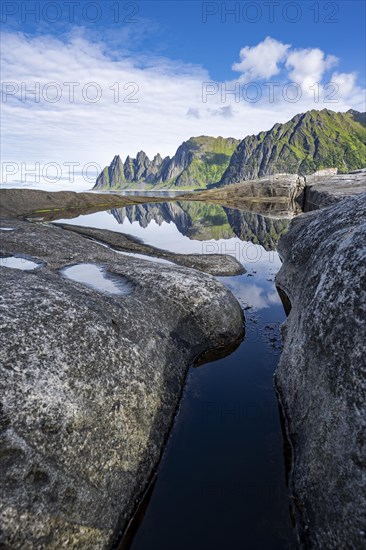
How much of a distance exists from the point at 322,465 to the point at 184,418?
698 cm

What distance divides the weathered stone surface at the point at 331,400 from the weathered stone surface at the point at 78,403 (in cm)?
591

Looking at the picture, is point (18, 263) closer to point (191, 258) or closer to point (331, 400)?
point (191, 258)

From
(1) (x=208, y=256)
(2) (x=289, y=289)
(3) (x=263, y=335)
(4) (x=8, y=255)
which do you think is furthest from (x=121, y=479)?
(1) (x=208, y=256)

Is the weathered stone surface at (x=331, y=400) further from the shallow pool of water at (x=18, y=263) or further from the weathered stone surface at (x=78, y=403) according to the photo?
the shallow pool of water at (x=18, y=263)

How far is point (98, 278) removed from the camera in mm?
27859

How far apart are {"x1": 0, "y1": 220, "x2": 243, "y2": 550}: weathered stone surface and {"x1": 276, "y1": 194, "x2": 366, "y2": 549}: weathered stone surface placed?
5.91 m

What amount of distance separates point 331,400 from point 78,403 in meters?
9.18

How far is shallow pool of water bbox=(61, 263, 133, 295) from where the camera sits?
80.7ft

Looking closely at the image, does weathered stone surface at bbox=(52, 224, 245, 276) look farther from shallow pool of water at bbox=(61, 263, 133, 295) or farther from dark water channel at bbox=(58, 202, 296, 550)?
dark water channel at bbox=(58, 202, 296, 550)

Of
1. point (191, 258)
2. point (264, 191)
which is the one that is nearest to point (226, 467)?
point (191, 258)

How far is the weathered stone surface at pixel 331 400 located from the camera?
370 inches

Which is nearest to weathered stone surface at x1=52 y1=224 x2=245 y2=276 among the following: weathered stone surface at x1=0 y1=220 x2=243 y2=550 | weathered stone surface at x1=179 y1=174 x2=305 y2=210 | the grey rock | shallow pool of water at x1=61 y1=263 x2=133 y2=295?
shallow pool of water at x1=61 y1=263 x2=133 y2=295

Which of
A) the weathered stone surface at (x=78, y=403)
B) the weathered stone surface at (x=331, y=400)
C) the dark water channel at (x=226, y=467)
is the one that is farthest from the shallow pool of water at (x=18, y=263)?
the weathered stone surface at (x=331, y=400)

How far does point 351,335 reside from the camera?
452 inches
